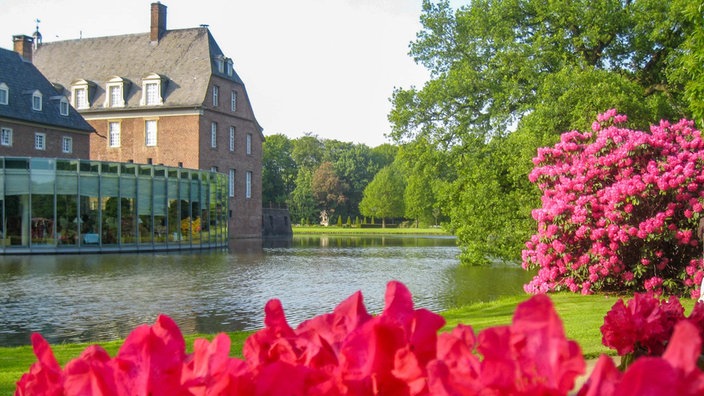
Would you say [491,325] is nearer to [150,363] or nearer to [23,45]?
[150,363]

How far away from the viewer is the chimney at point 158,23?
54278 millimetres

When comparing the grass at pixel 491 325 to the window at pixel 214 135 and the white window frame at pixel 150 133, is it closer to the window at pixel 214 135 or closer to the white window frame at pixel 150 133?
the window at pixel 214 135

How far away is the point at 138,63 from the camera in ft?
177

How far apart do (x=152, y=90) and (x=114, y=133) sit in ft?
14.5

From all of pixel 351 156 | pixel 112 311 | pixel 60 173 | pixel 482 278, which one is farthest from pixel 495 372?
pixel 351 156

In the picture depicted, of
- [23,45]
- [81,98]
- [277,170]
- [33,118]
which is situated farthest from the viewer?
[277,170]

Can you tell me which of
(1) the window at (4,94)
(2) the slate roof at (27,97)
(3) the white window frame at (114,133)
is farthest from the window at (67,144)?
Result: (3) the white window frame at (114,133)

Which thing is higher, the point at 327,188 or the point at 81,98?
the point at 81,98

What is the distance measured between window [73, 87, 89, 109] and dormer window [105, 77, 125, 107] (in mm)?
1608

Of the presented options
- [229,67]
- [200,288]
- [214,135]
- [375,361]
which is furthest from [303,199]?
[375,361]

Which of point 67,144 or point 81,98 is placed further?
point 81,98

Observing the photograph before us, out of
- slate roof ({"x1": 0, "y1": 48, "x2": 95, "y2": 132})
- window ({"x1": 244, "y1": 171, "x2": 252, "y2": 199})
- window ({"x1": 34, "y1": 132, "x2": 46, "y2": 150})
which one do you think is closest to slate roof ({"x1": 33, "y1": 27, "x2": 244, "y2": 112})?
slate roof ({"x1": 0, "y1": 48, "x2": 95, "y2": 132})

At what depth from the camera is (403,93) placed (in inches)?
1141

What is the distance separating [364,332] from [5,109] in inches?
1760
